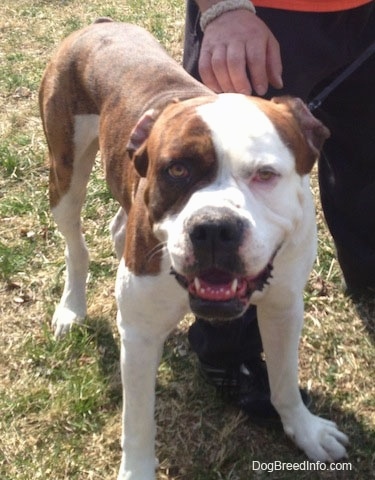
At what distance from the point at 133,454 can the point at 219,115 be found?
1455mm

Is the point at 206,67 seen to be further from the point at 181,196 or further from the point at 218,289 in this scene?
the point at 218,289

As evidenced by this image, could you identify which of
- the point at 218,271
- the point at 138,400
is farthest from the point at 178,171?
the point at 138,400

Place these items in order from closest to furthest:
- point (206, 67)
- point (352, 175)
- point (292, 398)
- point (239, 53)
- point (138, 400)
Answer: point (239, 53) < point (206, 67) < point (138, 400) < point (292, 398) < point (352, 175)

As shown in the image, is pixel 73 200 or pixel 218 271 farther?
pixel 73 200

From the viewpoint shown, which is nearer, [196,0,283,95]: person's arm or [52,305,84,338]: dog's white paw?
[196,0,283,95]: person's arm

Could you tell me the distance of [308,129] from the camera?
282 cm

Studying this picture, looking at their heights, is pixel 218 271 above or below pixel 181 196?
below

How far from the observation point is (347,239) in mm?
4367

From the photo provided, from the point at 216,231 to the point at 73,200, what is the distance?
1.74 metres

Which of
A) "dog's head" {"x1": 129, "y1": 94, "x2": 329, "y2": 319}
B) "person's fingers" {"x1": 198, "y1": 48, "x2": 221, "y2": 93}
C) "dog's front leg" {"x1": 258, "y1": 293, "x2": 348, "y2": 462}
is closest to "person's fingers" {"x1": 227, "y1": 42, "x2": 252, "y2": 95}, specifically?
"person's fingers" {"x1": 198, "y1": 48, "x2": 221, "y2": 93}

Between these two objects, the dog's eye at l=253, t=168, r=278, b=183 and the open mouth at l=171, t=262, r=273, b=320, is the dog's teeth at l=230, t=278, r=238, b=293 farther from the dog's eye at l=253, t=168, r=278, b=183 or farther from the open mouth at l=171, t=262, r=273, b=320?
the dog's eye at l=253, t=168, r=278, b=183

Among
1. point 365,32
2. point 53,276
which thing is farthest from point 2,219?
point 365,32

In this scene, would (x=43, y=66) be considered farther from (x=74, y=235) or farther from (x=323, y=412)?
(x=323, y=412)

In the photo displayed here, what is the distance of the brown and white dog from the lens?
8.34ft
